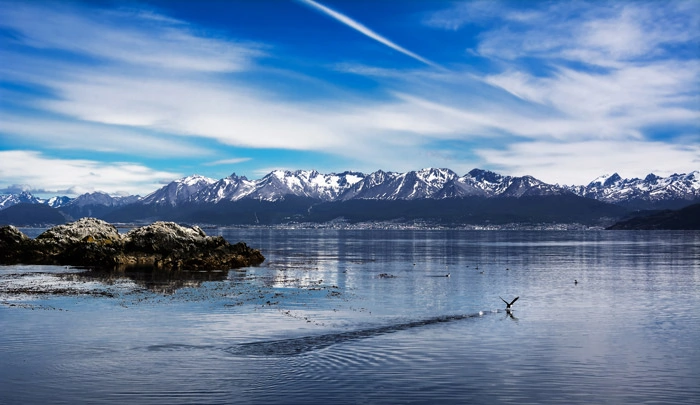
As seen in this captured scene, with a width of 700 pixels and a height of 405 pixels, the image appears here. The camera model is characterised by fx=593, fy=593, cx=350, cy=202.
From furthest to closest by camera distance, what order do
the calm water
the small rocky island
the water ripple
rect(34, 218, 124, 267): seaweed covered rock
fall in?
rect(34, 218, 124, 267): seaweed covered rock
the small rocky island
the water ripple
the calm water

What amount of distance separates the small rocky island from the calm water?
1053 inches

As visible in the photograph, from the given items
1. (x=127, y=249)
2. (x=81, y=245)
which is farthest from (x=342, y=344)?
(x=81, y=245)

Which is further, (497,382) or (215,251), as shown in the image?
(215,251)

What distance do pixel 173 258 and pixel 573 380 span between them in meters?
77.0

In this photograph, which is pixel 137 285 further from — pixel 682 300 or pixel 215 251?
pixel 682 300

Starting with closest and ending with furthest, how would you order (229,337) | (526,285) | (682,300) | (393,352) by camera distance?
(393,352)
(229,337)
(682,300)
(526,285)

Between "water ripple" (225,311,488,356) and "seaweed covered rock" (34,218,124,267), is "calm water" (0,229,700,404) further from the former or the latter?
"seaweed covered rock" (34,218,124,267)

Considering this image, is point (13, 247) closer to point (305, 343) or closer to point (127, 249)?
point (127, 249)

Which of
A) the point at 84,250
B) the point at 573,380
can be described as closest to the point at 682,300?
the point at 573,380

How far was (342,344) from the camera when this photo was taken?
35.3 m

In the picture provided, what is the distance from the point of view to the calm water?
2559cm

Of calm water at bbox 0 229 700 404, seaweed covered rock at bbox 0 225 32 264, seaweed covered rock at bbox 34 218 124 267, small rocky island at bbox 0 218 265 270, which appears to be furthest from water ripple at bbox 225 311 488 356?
seaweed covered rock at bbox 0 225 32 264

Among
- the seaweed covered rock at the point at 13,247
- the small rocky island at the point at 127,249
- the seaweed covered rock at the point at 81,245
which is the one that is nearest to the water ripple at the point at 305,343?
the small rocky island at the point at 127,249

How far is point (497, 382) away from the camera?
2712cm
